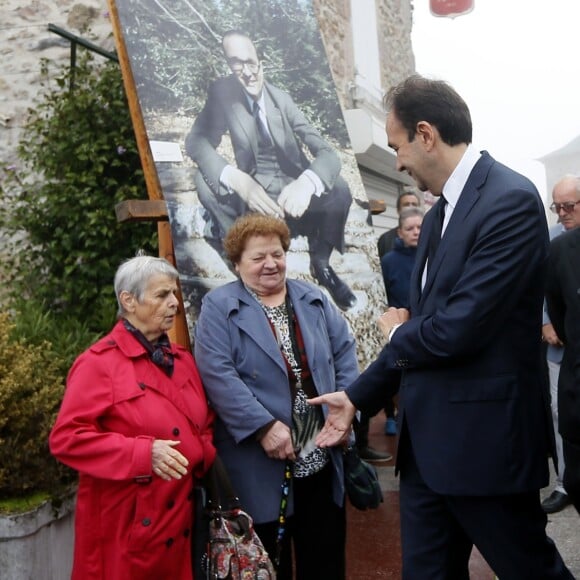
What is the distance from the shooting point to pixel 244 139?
426cm

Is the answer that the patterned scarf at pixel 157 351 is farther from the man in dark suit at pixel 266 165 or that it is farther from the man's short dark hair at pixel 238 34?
the man's short dark hair at pixel 238 34

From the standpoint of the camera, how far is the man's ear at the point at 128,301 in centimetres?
274

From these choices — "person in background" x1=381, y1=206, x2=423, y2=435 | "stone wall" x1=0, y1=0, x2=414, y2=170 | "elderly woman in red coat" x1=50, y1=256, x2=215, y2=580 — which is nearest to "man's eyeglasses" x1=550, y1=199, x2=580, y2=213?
"person in background" x1=381, y1=206, x2=423, y2=435

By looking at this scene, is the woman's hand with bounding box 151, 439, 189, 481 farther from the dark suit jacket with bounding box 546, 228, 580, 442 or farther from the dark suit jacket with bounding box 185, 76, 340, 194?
the dark suit jacket with bounding box 185, 76, 340, 194

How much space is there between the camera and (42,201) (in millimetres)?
5840

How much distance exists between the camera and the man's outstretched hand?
8.16ft

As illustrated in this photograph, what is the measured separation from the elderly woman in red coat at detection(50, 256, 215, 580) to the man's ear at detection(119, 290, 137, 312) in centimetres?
5

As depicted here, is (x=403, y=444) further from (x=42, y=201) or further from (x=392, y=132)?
(x=42, y=201)

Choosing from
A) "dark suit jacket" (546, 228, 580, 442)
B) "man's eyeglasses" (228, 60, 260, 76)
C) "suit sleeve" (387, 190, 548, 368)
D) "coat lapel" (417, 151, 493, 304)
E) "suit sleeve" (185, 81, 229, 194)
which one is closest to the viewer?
"suit sleeve" (387, 190, 548, 368)

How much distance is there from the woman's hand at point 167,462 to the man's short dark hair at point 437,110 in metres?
1.26

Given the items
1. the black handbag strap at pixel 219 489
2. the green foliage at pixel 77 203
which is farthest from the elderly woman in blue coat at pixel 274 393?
the green foliage at pixel 77 203

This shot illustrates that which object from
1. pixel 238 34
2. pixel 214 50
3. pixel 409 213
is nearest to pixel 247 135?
pixel 214 50

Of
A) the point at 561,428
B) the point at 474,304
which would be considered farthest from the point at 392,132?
the point at 561,428

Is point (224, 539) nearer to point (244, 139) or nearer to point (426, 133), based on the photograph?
point (426, 133)
